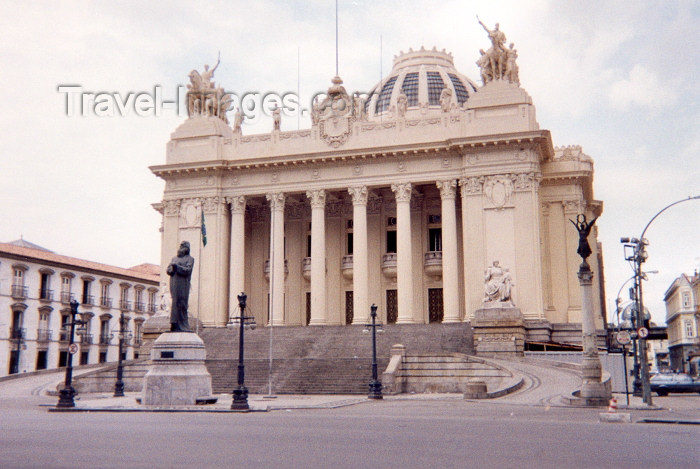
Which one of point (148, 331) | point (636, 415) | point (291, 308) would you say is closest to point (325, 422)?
point (636, 415)

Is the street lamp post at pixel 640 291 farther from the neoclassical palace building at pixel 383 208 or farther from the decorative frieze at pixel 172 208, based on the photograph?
the decorative frieze at pixel 172 208

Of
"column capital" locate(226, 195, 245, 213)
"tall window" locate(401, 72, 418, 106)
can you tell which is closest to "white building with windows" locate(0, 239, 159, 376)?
"column capital" locate(226, 195, 245, 213)

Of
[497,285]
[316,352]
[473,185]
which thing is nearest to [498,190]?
[473,185]

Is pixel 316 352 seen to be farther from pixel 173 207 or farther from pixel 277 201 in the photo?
pixel 173 207

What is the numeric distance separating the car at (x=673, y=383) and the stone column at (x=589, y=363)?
1378 cm

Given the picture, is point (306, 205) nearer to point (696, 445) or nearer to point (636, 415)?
point (636, 415)

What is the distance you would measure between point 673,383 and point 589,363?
50.6 ft

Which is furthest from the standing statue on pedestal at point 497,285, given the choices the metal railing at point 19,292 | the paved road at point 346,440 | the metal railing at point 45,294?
the metal railing at point 45,294

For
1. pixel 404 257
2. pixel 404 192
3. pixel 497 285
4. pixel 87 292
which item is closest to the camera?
pixel 497 285

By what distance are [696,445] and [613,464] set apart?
3477 millimetres

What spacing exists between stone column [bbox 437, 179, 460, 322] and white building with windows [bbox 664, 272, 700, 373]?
59964 mm

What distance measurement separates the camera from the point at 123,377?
126 ft

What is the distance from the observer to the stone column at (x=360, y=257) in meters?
46.9

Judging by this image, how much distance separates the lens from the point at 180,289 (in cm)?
2572
